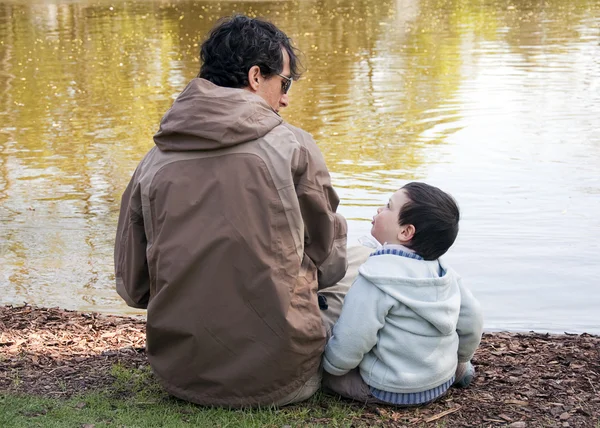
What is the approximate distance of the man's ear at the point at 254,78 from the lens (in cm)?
339

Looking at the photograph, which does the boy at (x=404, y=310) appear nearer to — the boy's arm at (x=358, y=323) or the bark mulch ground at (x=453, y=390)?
the boy's arm at (x=358, y=323)

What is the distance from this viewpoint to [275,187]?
3.14 meters

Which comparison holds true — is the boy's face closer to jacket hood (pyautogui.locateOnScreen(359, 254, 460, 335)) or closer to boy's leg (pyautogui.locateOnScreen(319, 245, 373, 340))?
jacket hood (pyautogui.locateOnScreen(359, 254, 460, 335))

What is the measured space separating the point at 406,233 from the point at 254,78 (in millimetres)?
818

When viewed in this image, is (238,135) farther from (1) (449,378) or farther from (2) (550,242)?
(2) (550,242)

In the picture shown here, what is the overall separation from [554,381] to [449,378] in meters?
0.55

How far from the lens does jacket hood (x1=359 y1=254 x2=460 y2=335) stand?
325 centimetres

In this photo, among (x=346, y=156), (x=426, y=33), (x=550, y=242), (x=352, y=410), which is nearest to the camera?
(x=352, y=410)

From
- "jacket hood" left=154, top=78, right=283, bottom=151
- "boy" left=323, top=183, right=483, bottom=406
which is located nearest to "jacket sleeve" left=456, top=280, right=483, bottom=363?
"boy" left=323, top=183, right=483, bottom=406

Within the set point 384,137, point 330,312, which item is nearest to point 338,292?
point 330,312

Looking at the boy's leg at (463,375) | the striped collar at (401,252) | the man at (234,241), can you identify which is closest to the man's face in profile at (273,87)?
the man at (234,241)

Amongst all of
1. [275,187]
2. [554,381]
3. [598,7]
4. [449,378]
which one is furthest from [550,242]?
[598,7]

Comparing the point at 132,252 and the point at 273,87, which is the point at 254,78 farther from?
the point at 132,252

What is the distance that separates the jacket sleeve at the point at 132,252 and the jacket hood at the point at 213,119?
253 millimetres
